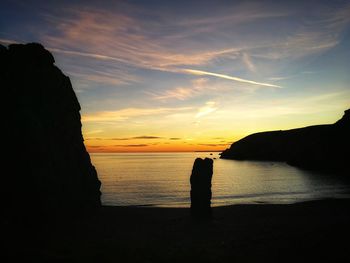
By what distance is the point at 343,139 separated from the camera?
335 feet

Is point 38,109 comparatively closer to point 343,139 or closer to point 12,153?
point 12,153

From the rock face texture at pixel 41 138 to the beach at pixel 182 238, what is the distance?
2325 mm

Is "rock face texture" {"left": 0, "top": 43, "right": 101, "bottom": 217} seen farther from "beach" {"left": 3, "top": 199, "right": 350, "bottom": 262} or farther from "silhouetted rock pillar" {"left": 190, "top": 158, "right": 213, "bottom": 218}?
"silhouetted rock pillar" {"left": 190, "top": 158, "right": 213, "bottom": 218}

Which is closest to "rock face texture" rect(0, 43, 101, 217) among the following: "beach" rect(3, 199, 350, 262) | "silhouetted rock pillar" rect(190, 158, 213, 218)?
"beach" rect(3, 199, 350, 262)

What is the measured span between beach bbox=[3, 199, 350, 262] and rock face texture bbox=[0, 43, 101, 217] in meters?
2.32

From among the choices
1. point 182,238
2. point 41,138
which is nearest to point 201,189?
point 182,238

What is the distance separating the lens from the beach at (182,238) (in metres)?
17.6

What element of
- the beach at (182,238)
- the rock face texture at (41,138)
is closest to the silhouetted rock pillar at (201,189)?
the beach at (182,238)

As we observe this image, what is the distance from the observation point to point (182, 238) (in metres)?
23.4

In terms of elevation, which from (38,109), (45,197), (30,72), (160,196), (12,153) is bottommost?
(160,196)

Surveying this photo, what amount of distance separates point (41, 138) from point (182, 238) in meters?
15.0

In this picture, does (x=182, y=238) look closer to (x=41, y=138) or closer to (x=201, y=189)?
(x=201, y=189)

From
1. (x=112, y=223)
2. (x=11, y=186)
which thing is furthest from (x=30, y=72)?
(x=112, y=223)

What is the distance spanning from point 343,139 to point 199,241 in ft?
319
